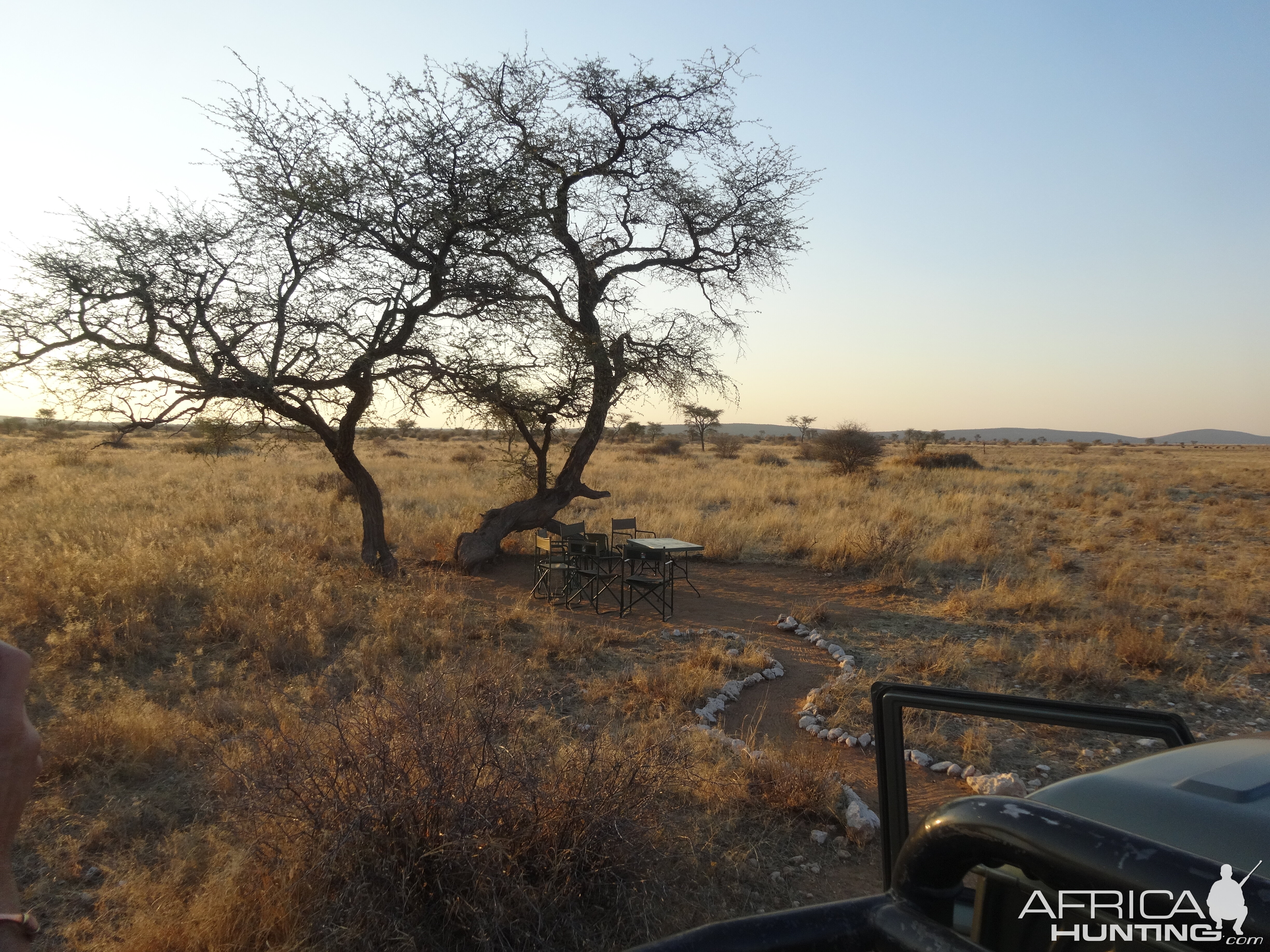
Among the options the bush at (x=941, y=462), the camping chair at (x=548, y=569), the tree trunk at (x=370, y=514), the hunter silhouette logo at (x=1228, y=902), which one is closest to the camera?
the hunter silhouette logo at (x=1228, y=902)

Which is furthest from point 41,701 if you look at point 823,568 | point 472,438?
point 472,438

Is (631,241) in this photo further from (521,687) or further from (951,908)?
(951,908)

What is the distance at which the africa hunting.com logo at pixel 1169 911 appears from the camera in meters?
0.69

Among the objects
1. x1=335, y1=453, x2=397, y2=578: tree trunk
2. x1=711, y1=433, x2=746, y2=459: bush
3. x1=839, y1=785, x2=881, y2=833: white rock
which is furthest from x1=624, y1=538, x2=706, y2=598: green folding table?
x1=711, y1=433, x2=746, y2=459: bush

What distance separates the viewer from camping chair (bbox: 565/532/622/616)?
9.48 m

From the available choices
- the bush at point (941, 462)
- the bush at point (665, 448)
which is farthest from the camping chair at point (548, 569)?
the bush at point (665, 448)

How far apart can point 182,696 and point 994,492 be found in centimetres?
2055

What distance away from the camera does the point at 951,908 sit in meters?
1.01

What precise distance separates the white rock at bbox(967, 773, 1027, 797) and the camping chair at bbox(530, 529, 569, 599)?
5.91 meters

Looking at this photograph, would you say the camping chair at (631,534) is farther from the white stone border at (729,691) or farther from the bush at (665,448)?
the bush at (665,448)

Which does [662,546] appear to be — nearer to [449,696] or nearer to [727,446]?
[449,696]

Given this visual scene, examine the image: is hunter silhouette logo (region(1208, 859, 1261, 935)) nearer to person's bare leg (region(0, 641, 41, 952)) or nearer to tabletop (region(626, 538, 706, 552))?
person's bare leg (region(0, 641, 41, 952))

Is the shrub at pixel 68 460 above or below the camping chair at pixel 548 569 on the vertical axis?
above

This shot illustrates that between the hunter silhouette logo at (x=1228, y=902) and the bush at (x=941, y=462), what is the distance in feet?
104
